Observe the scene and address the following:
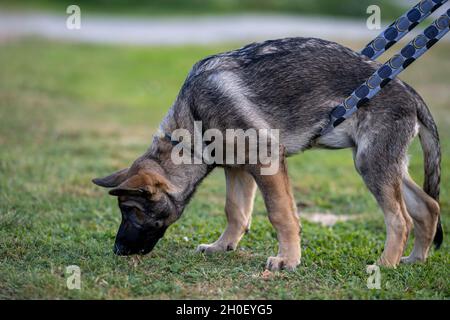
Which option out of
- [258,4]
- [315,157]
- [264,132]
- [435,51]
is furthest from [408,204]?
[258,4]

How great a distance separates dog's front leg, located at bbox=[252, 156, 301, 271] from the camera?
19.2 feet

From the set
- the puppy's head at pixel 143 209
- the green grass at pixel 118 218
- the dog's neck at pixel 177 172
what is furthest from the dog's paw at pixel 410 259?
the puppy's head at pixel 143 209

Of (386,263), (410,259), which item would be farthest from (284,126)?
(410,259)

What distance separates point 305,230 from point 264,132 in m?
1.86

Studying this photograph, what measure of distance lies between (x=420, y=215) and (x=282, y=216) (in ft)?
4.31

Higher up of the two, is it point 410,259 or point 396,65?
point 396,65

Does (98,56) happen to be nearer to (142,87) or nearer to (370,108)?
(142,87)

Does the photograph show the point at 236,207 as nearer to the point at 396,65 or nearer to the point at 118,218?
the point at 118,218

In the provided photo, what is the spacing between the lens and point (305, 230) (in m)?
7.42

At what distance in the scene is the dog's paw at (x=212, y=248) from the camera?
6.45 meters

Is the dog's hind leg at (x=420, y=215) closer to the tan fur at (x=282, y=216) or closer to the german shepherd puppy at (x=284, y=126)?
the german shepherd puppy at (x=284, y=126)

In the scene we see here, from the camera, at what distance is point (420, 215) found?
631cm

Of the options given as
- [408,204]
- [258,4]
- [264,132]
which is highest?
[258,4]

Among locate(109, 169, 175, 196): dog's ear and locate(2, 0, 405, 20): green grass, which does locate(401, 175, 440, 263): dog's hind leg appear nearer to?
locate(109, 169, 175, 196): dog's ear
